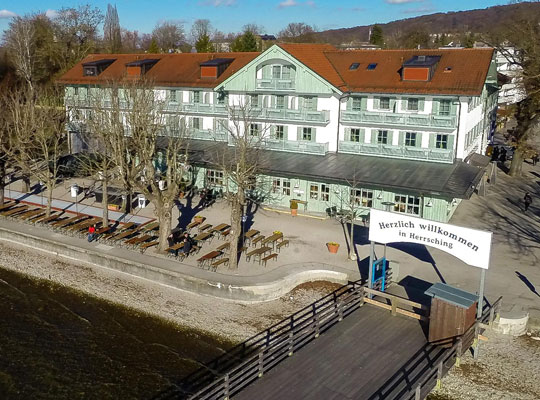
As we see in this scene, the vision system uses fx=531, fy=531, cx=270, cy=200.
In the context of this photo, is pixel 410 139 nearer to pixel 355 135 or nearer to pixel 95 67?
pixel 355 135

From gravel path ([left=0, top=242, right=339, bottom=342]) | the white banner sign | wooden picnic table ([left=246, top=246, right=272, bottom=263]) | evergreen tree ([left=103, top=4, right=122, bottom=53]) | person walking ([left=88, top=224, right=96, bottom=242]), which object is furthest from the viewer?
evergreen tree ([left=103, top=4, right=122, bottom=53])

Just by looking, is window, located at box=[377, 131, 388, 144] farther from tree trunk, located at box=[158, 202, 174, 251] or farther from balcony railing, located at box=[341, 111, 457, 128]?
tree trunk, located at box=[158, 202, 174, 251]

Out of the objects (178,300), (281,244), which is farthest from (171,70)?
(178,300)

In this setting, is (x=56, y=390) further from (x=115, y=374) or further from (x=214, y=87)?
(x=214, y=87)

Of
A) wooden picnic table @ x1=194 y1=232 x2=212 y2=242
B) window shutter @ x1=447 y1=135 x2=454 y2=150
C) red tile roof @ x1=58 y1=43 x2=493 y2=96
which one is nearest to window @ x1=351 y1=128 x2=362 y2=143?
red tile roof @ x1=58 y1=43 x2=493 y2=96

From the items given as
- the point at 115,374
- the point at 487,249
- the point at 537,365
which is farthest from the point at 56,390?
the point at 537,365
